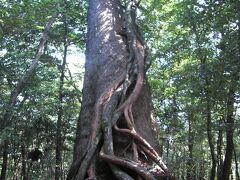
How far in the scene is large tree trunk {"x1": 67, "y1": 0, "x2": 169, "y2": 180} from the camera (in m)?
3.12

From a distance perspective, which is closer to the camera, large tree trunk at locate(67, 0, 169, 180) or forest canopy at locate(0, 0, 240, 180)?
large tree trunk at locate(67, 0, 169, 180)

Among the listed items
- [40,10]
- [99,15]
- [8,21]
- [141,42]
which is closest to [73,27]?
[40,10]

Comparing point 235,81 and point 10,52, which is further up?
point 10,52

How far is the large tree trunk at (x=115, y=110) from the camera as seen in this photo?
3.12 meters

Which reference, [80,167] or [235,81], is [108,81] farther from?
[235,81]

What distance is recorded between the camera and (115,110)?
3627 mm

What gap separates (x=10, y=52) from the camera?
7.89 metres

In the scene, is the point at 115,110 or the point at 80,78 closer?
the point at 115,110

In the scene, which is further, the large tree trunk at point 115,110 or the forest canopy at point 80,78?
the forest canopy at point 80,78

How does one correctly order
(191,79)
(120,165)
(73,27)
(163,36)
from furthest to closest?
(163,36) < (73,27) < (191,79) < (120,165)

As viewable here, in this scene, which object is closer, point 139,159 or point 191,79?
point 139,159

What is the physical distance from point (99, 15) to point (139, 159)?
333cm

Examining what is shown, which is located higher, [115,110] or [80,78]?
[80,78]

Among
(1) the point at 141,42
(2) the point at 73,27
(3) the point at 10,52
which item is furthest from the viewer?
(2) the point at 73,27
